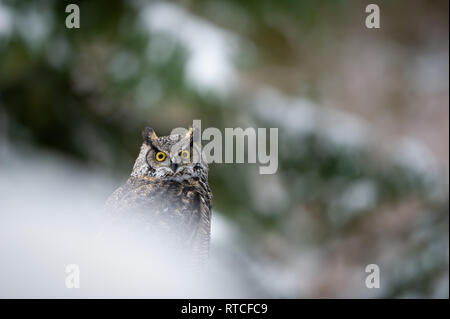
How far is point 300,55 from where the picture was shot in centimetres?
335

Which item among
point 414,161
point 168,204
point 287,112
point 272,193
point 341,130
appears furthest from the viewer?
point 272,193

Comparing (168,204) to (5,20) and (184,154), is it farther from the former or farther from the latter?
(5,20)

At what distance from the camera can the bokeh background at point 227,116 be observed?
4.63 ft

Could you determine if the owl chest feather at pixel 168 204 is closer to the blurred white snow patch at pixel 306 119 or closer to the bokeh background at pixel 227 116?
the bokeh background at pixel 227 116

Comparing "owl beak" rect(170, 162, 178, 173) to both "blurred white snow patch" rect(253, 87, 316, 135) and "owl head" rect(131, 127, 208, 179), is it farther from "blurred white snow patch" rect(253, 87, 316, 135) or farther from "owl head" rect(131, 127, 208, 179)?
"blurred white snow patch" rect(253, 87, 316, 135)

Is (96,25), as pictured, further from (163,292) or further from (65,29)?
(163,292)

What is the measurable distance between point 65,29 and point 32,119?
0.31m

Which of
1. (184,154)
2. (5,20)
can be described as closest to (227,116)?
(5,20)

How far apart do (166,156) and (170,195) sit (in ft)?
0.23

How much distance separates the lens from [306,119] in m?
2.04

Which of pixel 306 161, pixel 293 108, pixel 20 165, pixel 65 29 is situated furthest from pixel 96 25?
pixel 306 161

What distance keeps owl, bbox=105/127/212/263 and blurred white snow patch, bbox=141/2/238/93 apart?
587mm

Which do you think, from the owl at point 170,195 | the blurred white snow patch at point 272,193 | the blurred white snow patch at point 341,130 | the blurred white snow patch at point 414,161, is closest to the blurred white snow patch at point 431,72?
the blurred white snow patch at point 414,161
